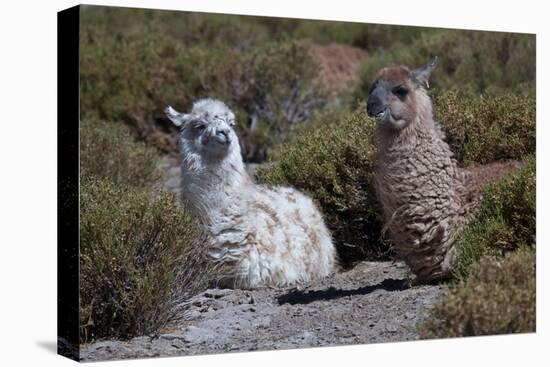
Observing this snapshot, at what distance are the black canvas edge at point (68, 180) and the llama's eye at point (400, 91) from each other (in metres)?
2.06

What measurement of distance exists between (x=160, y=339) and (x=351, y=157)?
2.58 meters

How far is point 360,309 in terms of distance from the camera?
6.83m

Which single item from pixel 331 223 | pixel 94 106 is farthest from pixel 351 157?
pixel 94 106

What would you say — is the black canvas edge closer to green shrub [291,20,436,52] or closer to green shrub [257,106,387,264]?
green shrub [257,106,387,264]

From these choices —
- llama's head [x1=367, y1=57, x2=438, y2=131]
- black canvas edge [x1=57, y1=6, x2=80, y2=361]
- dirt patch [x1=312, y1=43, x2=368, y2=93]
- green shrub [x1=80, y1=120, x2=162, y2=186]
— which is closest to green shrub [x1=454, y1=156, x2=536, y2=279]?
llama's head [x1=367, y1=57, x2=438, y2=131]

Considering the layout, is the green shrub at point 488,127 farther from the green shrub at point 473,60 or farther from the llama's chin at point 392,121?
the green shrub at point 473,60

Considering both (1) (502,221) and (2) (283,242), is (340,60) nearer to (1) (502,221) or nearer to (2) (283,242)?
(2) (283,242)

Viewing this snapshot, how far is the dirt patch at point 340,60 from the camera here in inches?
639

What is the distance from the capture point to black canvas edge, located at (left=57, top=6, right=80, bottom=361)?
6.04 metres

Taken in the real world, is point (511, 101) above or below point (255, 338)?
above

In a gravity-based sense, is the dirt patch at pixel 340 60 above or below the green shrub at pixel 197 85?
above

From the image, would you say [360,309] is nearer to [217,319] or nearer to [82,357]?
[217,319]

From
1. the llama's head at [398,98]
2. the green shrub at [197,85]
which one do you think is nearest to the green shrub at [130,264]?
the llama's head at [398,98]

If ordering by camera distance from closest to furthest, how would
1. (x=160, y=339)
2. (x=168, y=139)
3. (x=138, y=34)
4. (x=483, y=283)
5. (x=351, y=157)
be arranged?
1. (x=483, y=283)
2. (x=160, y=339)
3. (x=351, y=157)
4. (x=168, y=139)
5. (x=138, y=34)
